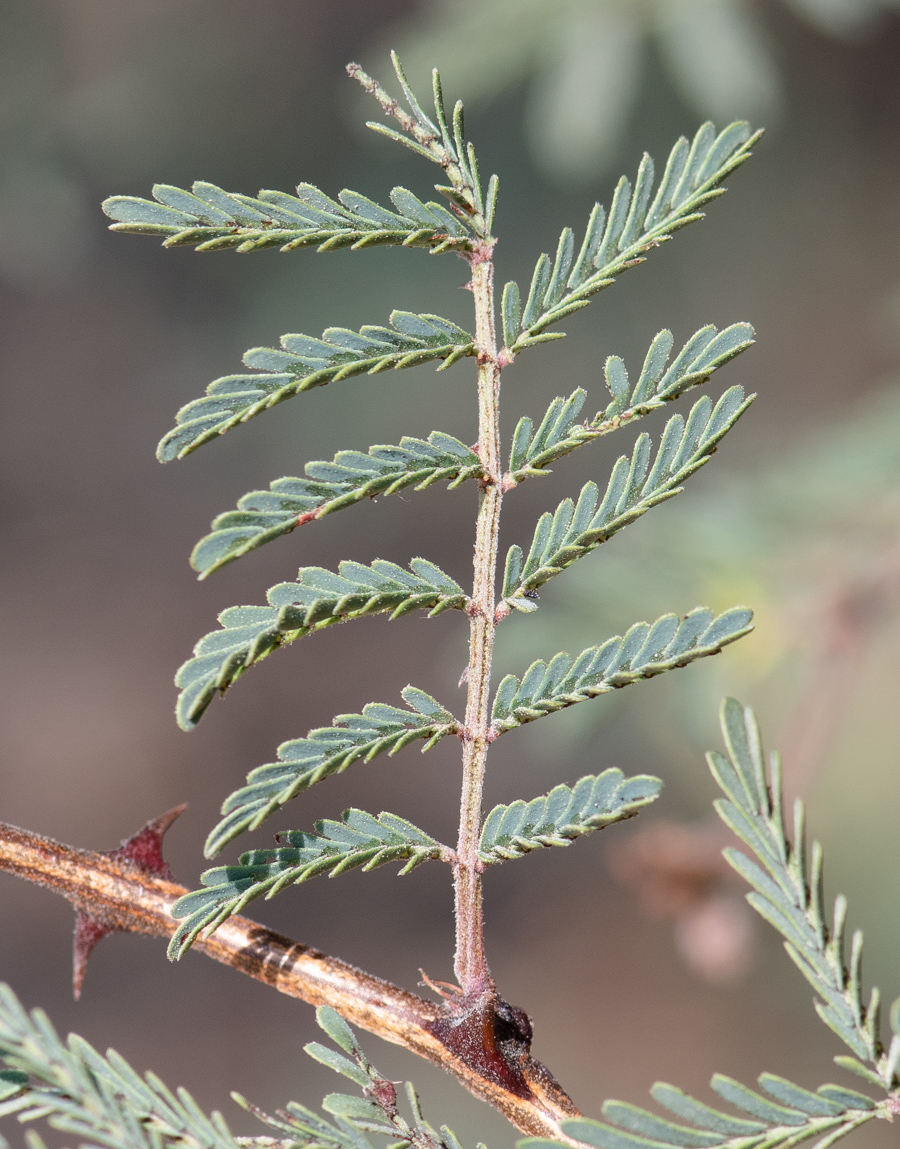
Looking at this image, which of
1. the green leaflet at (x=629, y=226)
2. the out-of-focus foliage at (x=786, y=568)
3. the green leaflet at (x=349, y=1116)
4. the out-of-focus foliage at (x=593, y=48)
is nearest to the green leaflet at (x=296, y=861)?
the green leaflet at (x=349, y=1116)

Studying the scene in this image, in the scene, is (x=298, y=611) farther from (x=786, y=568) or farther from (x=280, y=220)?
(x=786, y=568)

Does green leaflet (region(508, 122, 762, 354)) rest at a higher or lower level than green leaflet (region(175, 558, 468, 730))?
higher

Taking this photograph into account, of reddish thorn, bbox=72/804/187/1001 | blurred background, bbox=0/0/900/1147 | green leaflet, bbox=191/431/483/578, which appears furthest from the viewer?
blurred background, bbox=0/0/900/1147

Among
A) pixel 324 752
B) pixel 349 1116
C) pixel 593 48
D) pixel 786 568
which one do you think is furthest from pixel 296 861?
pixel 593 48

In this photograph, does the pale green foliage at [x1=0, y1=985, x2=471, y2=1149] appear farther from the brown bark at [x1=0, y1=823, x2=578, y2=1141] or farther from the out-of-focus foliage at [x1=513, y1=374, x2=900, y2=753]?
the out-of-focus foliage at [x1=513, y1=374, x2=900, y2=753]

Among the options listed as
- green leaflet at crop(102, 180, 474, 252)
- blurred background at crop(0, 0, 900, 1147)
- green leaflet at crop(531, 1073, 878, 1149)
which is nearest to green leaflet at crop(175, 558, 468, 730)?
green leaflet at crop(102, 180, 474, 252)
